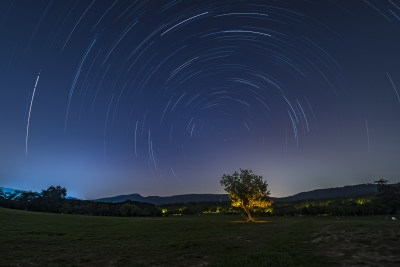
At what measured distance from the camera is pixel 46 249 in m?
21.9

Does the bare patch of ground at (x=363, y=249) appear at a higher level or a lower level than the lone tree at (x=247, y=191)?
lower

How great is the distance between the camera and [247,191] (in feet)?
208

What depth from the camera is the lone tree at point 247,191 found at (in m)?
62.9

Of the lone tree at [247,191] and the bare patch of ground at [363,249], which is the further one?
the lone tree at [247,191]

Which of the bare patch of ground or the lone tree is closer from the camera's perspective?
the bare patch of ground

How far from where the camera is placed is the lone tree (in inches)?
2478

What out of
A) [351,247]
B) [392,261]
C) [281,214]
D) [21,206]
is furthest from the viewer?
[21,206]

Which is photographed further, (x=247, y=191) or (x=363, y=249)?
(x=247, y=191)

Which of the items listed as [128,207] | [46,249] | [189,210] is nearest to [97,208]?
[128,207]

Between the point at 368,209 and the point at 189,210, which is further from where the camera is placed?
the point at 189,210

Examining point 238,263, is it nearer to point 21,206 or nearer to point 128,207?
point 128,207

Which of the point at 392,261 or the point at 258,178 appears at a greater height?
the point at 258,178

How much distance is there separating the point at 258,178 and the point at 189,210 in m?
107

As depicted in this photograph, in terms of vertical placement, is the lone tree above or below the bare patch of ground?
above
